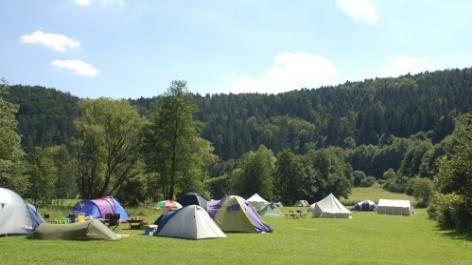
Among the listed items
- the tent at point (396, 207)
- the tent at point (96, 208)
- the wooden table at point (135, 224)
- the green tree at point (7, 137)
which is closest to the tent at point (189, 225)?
the wooden table at point (135, 224)

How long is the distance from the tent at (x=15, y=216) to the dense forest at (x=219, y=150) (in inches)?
348

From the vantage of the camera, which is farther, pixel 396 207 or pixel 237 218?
pixel 396 207

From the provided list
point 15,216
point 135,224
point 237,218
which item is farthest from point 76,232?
point 237,218

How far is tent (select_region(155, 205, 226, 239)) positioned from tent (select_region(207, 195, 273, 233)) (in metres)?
3.64

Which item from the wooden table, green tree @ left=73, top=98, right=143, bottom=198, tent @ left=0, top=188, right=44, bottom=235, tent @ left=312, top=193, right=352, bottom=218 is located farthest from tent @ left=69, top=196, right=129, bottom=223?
tent @ left=312, top=193, right=352, bottom=218

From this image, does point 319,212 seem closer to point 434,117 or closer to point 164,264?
point 164,264

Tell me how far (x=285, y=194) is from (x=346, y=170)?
53.2 ft

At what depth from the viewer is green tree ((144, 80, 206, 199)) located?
41.3 metres

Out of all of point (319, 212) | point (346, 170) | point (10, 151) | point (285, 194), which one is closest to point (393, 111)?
point (346, 170)

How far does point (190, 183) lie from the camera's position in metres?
42.1

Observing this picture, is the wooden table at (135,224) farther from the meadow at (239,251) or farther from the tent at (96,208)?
the tent at (96,208)

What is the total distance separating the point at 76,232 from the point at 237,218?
929cm

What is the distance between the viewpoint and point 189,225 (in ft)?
68.6

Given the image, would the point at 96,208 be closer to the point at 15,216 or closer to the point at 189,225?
the point at 15,216
